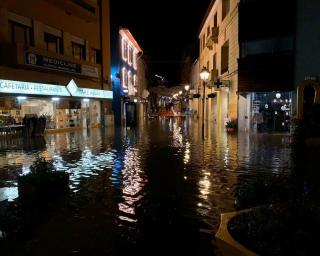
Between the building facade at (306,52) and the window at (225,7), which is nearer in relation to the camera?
the building facade at (306,52)

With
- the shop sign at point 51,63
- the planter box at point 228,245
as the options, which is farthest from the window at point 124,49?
the planter box at point 228,245

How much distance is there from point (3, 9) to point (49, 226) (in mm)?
17937

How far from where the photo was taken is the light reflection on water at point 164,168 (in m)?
7.71

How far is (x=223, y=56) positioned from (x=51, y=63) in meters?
16.4

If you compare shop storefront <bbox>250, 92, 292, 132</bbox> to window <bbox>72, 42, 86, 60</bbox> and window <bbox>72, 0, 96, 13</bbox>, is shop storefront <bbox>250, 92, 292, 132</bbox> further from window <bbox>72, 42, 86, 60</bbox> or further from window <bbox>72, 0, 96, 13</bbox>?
window <bbox>72, 0, 96, 13</bbox>

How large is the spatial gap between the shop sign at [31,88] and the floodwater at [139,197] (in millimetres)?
5453

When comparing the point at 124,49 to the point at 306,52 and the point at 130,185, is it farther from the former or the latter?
the point at 130,185

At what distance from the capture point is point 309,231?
416cm

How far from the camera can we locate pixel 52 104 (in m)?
27.0

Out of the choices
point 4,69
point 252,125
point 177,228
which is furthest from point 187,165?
point 252,125

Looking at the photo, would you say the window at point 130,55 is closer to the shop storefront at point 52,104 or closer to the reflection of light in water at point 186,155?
the shop storefront at point 52,104

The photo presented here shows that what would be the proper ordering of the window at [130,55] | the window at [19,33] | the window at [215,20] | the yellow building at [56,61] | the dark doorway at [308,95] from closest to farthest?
the yellow building at [56,61] < the window at [19,33] < the dark doorway at [308,95] < the window at [215,20] < the window at [130,55]

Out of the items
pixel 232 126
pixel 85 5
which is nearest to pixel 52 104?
pixel 85 5

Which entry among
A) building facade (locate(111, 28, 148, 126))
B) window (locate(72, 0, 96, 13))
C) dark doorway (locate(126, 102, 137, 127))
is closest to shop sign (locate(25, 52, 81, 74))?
window (locate(72, 0, 96, 13))
